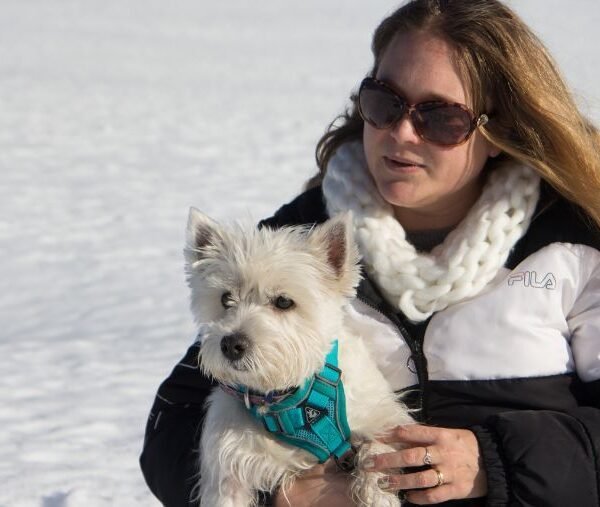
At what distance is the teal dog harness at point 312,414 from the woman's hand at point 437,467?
13cm

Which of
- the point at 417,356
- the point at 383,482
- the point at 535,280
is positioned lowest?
the point at 383,482

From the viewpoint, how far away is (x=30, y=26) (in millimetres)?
25906

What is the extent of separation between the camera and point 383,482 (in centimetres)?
257

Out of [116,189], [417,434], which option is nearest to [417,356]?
[417,434]

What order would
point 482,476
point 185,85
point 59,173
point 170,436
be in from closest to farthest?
point 482,476
point 170,436
point 59,173
point 185,85

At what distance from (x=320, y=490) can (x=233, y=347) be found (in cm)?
50

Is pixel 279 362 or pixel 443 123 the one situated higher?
pixel 443 123

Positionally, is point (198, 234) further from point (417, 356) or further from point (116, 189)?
point (116, 189)

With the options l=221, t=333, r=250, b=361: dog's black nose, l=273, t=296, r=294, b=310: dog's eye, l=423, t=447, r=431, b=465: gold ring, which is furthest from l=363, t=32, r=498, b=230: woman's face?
l=423, t=447, r=431, b=465: gold ring

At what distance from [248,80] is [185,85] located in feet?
4.91

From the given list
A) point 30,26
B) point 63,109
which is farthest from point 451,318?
point 30,26

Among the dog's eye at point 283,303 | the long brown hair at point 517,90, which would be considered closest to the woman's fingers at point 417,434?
the dog's eye at point 283,303

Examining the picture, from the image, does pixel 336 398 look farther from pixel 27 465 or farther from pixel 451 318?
pixel 27 465

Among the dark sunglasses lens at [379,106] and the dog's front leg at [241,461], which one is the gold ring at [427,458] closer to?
the dog's front leg at [241,461]
